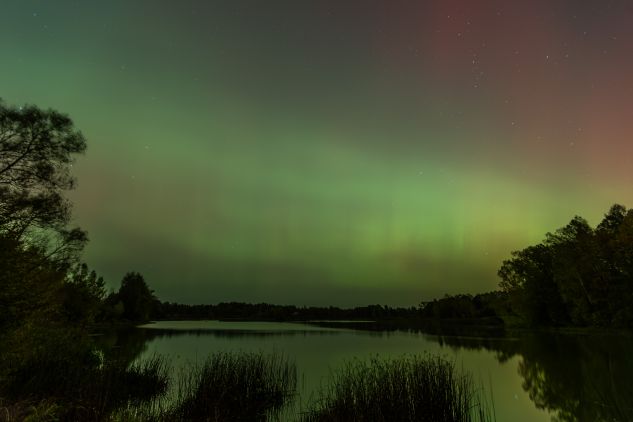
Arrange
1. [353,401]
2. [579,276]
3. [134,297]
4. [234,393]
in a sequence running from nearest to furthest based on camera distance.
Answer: [353,401] → [234,393] → [579,276] → [134,297]

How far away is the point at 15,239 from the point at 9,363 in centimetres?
380

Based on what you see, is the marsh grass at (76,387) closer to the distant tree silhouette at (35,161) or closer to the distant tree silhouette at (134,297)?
the distant tree silhouette at (35,161)

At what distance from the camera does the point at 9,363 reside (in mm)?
14680

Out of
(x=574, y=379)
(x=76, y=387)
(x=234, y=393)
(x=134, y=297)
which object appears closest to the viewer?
(x=76, y=387)

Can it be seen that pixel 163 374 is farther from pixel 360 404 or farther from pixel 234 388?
pixel 360 404

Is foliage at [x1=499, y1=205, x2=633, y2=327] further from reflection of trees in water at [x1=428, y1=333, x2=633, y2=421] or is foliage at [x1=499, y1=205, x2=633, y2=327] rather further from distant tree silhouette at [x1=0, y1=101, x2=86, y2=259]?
distant tree silhouette at [x1=0, y1=101, x2=86, y2=259]

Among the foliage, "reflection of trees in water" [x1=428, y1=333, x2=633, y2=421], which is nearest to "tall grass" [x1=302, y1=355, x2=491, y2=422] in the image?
"reflection of trees in water" [x1=428, y1=333, x2=633, y2=421]

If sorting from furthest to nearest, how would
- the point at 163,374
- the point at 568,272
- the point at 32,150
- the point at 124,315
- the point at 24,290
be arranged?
1. the point at 124,315
2. the point at 568,272
3. the point at 163,374
4. the point at 32,150
5. the point at 24,290

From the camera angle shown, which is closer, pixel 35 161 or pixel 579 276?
pixel 35 161

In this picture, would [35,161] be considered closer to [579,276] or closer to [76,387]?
[76,387]

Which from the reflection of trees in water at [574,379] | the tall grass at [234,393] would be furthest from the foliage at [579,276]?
the tall grass at [234,393]

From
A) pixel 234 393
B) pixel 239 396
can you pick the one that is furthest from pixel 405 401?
pixel 234 393

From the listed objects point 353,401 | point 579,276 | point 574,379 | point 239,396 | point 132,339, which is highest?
point 579,276

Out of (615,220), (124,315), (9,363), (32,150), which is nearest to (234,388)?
(9,363)
